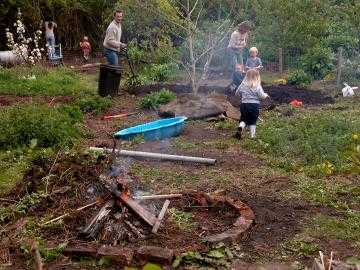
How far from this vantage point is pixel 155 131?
9195mm

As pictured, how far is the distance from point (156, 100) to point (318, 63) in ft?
19.4

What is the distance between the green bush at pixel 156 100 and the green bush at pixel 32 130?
3046mm

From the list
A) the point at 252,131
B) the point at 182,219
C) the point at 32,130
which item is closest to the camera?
the point at 182,219

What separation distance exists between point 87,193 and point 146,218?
98 cm

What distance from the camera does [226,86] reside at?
1439cm

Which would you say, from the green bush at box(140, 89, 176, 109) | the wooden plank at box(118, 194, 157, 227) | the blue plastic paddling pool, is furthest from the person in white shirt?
the wooden plank at box(118, 194, 157, 227)

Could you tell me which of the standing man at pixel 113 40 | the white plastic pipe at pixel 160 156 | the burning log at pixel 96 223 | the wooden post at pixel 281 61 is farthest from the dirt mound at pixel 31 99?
the wooden post at pixel 281 61

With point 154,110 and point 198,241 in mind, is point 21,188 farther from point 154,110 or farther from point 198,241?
point 154,110

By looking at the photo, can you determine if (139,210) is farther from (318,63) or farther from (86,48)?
(86,48)

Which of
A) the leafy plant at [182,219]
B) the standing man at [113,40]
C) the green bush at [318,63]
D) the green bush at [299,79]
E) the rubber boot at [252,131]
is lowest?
the leafy plant at [182,219]

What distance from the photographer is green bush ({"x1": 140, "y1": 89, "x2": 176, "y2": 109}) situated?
1172 cm

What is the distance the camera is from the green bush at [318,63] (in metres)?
15.5

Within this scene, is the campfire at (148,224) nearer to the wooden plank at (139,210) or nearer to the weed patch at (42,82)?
the wooden plank at (139,210)

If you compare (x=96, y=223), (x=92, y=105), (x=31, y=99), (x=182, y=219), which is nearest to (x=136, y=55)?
(x=31, y=99)
